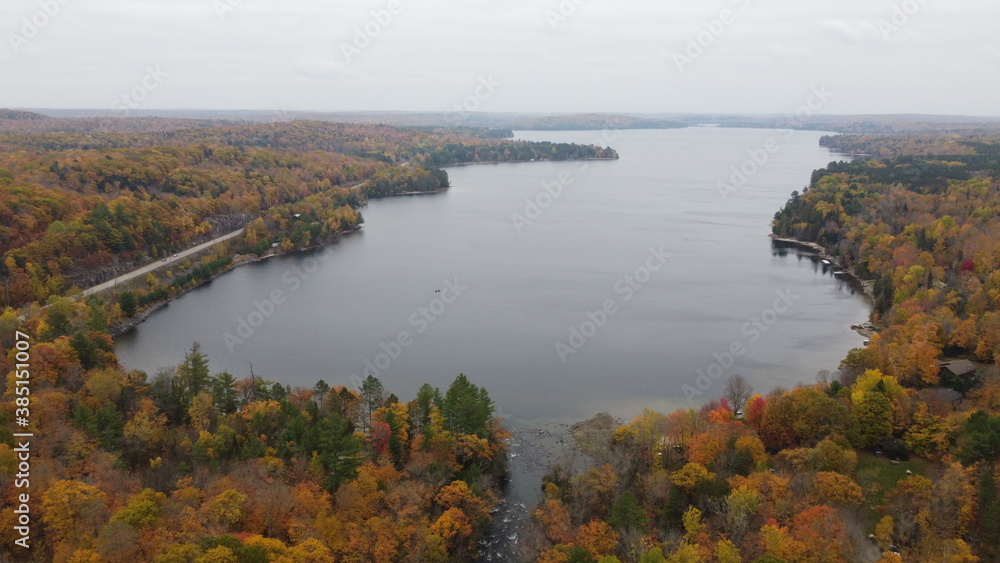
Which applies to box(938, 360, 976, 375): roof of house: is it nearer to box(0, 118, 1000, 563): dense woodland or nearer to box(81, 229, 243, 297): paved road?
box(0, 118, 1000, 563): dense woodland

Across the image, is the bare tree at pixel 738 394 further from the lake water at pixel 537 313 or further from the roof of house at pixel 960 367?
the roof of house at pixel 960 367

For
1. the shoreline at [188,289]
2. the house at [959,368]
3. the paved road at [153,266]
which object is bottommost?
the shoreline at [188,289]

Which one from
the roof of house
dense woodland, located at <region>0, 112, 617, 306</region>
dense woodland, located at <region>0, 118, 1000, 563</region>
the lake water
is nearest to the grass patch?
dense woodland, located at <region>0, 118, 1000, 563</region>

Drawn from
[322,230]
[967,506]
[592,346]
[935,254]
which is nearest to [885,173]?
[935,254]

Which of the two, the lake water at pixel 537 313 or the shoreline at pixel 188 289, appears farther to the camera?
the shoreline at pixel 188 289

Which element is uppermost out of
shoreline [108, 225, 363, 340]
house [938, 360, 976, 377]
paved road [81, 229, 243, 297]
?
house [938, 360, 976, 377]

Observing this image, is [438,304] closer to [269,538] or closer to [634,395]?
[634,395]

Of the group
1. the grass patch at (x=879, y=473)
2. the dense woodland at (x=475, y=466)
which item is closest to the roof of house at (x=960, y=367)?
the dense woodland at (x=475, y=466)
